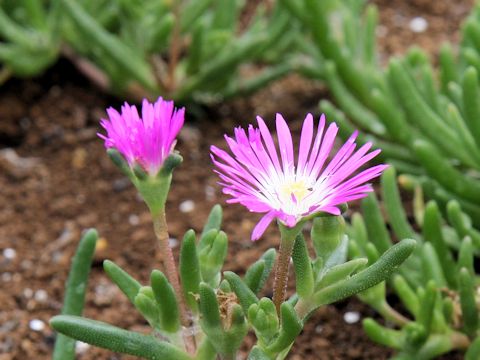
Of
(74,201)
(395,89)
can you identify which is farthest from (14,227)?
(395,89)

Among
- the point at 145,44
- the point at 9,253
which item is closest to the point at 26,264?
the point at 9,253

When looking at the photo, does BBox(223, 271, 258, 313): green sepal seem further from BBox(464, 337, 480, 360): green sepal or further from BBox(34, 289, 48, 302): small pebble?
BBox(34, 289, 48, 302): small pebble

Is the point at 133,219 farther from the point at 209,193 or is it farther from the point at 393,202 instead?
the point at 393,202

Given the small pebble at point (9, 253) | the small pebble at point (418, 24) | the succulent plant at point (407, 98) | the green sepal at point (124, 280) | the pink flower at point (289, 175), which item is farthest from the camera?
the small pebble at point (418, 24)

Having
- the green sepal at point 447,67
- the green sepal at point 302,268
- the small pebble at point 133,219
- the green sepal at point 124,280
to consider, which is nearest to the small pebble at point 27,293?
the small pebble at point 133,219

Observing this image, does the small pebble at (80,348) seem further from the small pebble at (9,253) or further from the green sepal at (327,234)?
the green sepal at (327,234)

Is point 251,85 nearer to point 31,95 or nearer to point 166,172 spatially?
point 31,95
